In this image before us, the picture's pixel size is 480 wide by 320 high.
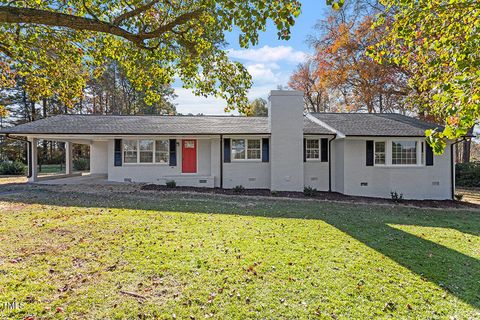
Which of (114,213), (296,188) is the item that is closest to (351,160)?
(296,188)

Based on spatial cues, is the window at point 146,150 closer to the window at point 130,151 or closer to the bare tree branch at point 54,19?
the window at point 130,151

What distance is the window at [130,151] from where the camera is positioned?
1482 cm

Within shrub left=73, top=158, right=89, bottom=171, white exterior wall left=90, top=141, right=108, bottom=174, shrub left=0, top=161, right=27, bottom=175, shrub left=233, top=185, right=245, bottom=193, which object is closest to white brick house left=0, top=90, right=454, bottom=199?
shrub left=233, top=185, right=245, bottom=193

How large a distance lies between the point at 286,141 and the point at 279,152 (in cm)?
65

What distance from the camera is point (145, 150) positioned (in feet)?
48.9

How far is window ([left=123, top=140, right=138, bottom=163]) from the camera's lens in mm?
14820

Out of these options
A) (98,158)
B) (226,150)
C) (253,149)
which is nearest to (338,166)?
(253,149)

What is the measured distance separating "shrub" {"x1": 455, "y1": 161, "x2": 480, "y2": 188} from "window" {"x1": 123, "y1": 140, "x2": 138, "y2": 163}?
21.7m

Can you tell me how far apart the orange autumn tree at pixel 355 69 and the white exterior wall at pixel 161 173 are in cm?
1525

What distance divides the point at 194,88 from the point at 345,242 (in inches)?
193

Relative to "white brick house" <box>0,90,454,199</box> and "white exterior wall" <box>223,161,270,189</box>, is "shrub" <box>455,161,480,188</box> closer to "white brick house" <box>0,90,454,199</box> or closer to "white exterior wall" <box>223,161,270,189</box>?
"white brick house" <box>0,90,454,199</box>

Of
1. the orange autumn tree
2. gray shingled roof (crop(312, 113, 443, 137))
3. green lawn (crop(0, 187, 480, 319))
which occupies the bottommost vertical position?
green lawn (crop(0, 187, 480, 319))

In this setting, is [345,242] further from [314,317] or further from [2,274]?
[2,274]

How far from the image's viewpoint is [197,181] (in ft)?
47.0
